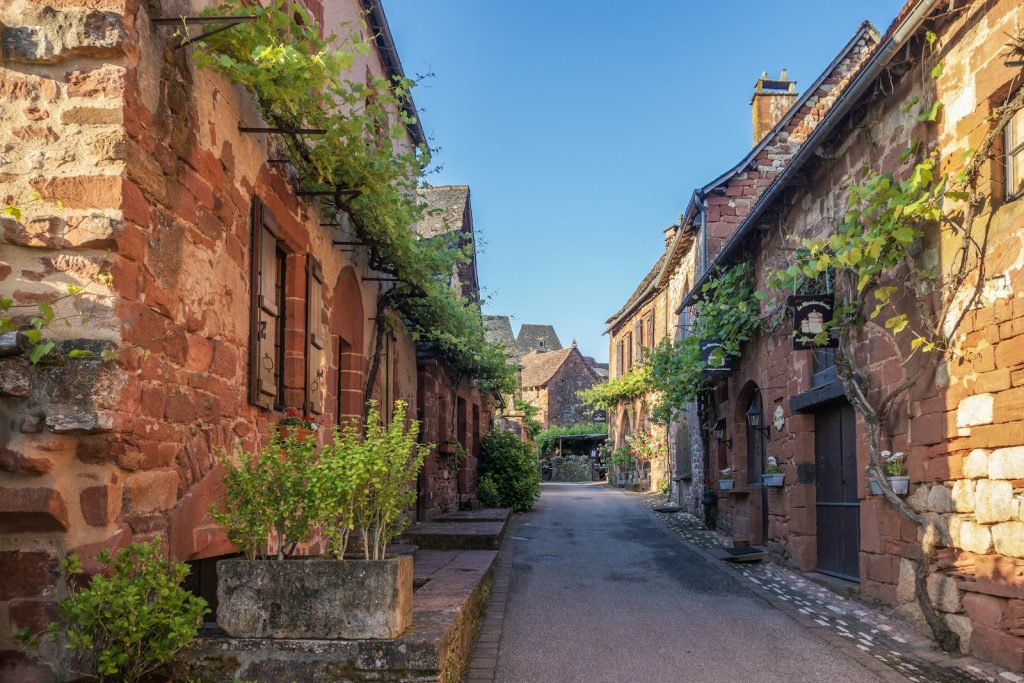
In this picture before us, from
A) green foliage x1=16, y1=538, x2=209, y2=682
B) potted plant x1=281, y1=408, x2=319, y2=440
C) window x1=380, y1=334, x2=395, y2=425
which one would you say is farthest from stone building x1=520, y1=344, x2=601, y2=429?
green foliage x1=16, y1=538, x2=209, y2=682

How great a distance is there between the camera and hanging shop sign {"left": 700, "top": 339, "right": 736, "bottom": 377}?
11.0 metres

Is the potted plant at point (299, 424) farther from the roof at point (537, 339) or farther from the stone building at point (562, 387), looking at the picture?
the roof at point (537, 339)

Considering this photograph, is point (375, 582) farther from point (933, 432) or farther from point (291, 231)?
point (933, 432)

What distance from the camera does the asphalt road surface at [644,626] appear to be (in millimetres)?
5188

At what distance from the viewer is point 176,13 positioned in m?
4.02

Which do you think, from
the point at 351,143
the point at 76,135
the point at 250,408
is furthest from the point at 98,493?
the point at 351,143

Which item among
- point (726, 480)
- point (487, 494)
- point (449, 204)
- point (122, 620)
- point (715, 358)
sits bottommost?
point (487, 494)

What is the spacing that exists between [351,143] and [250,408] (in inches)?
69.8

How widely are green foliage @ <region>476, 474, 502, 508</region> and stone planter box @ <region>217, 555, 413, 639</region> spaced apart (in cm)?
1287

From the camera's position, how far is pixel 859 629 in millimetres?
6340

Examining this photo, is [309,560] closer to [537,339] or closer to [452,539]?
[452,539]

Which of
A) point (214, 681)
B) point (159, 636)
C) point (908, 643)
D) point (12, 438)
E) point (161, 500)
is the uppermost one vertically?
point (12, 438)

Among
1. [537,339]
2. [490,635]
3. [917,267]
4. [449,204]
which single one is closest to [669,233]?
[449,204]

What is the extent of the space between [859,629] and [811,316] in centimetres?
274
